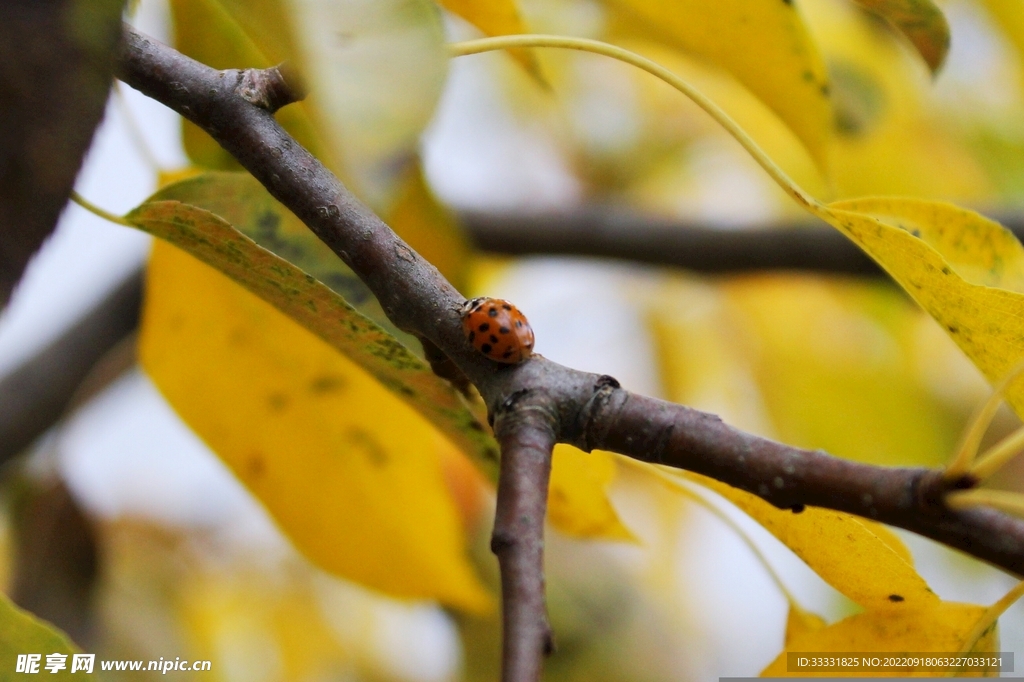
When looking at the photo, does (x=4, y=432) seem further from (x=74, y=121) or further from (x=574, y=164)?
(x=574, y=164)

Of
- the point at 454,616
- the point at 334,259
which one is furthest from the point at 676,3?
the point at 454,616

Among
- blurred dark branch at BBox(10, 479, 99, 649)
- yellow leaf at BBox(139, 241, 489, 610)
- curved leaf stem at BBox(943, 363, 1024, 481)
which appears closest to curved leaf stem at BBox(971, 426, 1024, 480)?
curved leaf stem at BBox(943, 363, 1024, 481)

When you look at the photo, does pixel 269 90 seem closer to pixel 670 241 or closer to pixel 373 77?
pixel 373 77

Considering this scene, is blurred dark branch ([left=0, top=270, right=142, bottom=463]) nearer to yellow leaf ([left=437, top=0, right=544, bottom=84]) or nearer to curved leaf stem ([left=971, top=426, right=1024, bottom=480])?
yellow leaf ([left=437, top=0, right=544, bottom=84])

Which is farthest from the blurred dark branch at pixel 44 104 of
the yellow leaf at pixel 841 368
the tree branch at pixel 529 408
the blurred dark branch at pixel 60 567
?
the yellow leaf at pixel 841 368

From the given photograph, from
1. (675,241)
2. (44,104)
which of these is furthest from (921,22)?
(675,241)

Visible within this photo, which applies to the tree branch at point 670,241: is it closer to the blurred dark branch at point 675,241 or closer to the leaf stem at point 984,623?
the blurred dark branch at point 675,241
